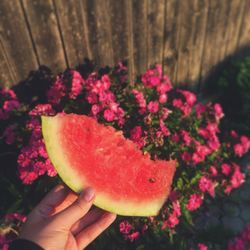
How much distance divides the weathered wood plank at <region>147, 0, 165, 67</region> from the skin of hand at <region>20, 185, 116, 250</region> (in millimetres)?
1637

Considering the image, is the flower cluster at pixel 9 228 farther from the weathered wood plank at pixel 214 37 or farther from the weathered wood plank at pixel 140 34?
the weathered wood plank at pixel 214 37

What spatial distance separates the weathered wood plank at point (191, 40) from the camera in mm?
3285

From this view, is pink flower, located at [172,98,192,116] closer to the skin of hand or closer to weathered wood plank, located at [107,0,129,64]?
weathered wood plank, located at [107,0,129,64]

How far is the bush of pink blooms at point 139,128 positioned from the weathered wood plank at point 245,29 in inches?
58.8

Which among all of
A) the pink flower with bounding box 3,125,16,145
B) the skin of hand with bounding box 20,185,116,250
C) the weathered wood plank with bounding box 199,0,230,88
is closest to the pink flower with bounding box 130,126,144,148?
the skin of hand with bounding box 20,185,116,250

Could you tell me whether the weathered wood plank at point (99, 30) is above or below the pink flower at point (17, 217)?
above

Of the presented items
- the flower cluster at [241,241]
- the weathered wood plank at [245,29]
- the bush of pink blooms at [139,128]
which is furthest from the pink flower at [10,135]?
the weathered wood plank at [245,29]

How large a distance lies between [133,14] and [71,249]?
6.07 ft

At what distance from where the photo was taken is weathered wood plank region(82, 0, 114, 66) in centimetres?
256

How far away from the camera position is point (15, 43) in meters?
2.34

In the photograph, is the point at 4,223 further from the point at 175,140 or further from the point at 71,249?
the point at 175,140

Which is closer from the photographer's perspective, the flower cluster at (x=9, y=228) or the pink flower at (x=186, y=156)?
the flower cluster at (x=9, y=228)

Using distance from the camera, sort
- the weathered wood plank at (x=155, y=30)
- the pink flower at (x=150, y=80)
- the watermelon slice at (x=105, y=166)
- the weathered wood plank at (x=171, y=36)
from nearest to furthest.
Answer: the watermelon slice at (x=105, y=166) → the pink flower at (x=150, y=80) → the weathered wood plank at (x=155, y=30) → the weathered wood plank at (x=171, y=36)

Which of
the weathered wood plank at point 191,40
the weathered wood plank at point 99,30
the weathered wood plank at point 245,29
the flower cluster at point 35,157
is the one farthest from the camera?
the weathered wood plank at point 245,29
